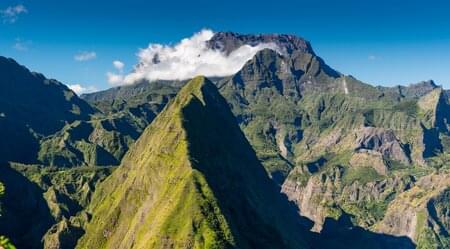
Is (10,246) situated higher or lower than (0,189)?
lower

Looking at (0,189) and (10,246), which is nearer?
(10,246)
